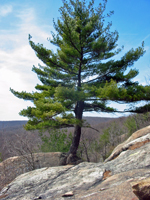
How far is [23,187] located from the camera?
16.1 feet

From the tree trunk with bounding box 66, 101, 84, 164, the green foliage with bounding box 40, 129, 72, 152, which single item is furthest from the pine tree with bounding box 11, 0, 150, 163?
the green foliage with bounding box 40, 129, 72, 152

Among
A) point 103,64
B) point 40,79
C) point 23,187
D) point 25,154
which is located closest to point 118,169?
point 23,187

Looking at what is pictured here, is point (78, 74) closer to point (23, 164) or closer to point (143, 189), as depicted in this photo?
point (23, 164)

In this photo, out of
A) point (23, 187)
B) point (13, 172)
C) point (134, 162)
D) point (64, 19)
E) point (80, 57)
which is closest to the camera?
point (134, 162)

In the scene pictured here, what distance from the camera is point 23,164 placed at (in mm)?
8922

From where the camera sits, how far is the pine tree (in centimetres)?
872

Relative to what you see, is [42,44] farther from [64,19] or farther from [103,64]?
[103,64]

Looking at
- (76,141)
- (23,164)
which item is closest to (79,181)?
(23,164)

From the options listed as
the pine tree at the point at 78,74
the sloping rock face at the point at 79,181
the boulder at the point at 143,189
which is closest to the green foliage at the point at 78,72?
the pine tree at the point at 78,74

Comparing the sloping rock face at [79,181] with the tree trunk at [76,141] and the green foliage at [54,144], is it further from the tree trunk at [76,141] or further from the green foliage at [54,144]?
the green foliage at [54,144]

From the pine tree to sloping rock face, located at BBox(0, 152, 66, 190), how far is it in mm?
1121

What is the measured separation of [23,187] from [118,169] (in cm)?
294

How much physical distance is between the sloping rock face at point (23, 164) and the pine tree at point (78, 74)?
112 cm

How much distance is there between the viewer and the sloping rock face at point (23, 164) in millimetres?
8117
